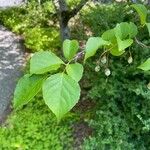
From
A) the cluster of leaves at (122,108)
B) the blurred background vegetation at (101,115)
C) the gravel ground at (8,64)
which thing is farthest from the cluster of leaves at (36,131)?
the cluster of leaves at (122,108)

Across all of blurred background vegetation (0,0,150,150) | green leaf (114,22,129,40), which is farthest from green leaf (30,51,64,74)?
blurred background vegetation (0,0,150,150)

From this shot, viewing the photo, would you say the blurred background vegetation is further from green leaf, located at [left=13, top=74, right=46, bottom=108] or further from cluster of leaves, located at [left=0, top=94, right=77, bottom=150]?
green leaf, located at [left=13, top=74, right=46, bottom=108]

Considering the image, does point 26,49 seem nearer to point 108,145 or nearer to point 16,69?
point 16,69

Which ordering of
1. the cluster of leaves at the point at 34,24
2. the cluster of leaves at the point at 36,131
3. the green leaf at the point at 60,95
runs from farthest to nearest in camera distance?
the cluster of leaves at the point at 34,24 < the cluster of leaves at the point at 36,131 < the green leaf at the point at 60,95

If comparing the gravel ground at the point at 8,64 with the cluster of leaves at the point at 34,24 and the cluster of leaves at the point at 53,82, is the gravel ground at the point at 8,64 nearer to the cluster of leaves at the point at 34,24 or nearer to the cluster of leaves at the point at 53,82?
the cluster of leaves at the point at 34,24

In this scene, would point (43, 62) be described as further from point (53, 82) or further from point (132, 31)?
point (132, 31)

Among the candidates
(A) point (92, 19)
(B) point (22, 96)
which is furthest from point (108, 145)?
(B) point (22, 96)
